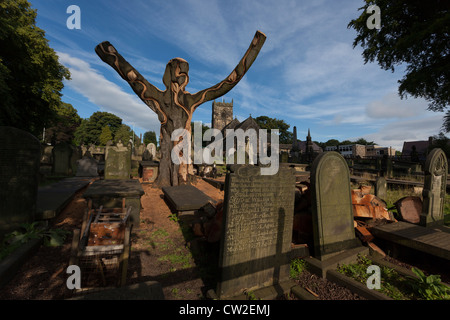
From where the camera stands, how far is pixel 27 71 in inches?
508

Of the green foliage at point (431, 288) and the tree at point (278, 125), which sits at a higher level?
the tree at point (278, 125)

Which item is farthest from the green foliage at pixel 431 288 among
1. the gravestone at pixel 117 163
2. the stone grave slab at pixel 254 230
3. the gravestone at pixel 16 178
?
the gravestone at pixel 117 163

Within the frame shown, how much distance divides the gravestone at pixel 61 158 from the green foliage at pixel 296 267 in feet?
37.0

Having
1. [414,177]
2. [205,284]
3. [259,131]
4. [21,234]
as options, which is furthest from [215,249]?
[259,131]

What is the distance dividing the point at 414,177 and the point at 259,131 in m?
22.3

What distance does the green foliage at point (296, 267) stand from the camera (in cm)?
314

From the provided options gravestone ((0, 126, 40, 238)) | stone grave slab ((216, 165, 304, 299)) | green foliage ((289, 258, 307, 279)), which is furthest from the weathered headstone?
gravestone ((0, 126, 40, 238))

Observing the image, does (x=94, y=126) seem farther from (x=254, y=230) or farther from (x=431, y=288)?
(x=431, y=288)

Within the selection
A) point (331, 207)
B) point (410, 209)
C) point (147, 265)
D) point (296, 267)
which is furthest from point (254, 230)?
point (410, 209)

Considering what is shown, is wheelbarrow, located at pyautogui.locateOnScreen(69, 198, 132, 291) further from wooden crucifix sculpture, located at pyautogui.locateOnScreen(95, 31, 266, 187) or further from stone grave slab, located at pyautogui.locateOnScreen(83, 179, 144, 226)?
wooden crucifix sculpture, located at pyautogui.locateOnScreen(95, 31, 266, 187)

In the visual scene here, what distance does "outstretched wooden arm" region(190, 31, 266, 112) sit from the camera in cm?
814

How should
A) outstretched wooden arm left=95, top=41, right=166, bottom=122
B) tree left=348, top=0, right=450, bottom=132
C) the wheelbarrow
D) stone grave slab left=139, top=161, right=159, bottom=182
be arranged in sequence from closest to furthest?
the wheelbarrow
outstretched wooden arm left=95, top=41, right=166, bottom=122
stone grave slab left=139, top=161, right=159, bottom=182
tree left=348, top=0, right=450, bottom=132

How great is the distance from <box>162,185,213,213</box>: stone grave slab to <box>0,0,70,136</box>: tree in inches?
448

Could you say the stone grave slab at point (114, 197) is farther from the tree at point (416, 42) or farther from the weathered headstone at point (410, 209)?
the tree at point (416, 42)
